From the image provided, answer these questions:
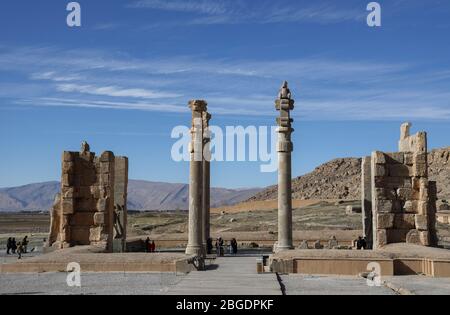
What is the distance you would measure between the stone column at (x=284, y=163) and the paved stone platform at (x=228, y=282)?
11.6 ft

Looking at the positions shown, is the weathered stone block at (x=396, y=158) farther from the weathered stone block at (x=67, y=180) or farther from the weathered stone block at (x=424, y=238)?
the weathered stone block at (x=67, y=180)

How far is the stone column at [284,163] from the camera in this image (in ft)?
84.4

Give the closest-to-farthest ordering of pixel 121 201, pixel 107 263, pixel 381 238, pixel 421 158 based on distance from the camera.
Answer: pixel 107 263, pixel 381 238, pixel 421 158, pixel 121 201

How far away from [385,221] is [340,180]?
85511 mm

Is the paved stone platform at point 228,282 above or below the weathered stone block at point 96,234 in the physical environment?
below

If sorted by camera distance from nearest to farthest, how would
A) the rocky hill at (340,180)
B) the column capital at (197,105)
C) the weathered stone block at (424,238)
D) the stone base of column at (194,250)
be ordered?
1. the weathered stone block at (424,238)
2. the stone base of column at (194,250)
3. the column capital at (197,105)
4. the rocky hill at (340,180)

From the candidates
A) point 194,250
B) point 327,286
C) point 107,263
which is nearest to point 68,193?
point 107,263

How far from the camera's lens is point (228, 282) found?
56.6 ft

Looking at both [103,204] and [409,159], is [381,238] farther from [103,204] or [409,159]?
[103,204]

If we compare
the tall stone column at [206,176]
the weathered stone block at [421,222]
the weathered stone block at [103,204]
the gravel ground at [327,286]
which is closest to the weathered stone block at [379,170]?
the weathered stone block at [421,222]
